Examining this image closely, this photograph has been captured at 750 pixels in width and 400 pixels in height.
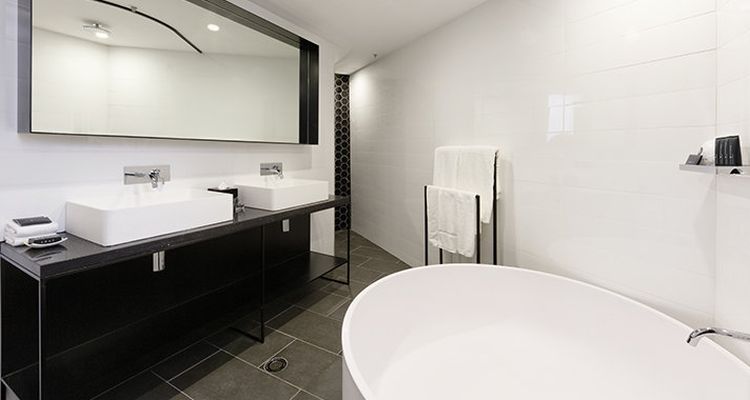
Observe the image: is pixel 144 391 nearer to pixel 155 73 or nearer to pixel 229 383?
pixel 229 383

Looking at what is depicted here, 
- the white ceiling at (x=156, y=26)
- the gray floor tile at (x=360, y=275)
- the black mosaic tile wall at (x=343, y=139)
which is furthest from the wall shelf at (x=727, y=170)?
the black mosaic tile wall at (x=343, y=139)

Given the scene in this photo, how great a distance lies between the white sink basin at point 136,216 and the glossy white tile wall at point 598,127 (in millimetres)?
1914

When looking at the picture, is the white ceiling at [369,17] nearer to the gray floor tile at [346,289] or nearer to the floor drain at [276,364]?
the gray floor tile at [346,289]

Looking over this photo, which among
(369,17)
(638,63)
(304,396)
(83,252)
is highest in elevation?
(369,17)

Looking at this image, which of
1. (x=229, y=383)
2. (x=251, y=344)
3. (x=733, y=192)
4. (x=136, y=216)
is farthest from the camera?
(x=251, y=344)

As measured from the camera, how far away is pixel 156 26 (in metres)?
1.94

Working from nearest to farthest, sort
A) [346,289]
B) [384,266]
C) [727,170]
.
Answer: [727,170] < [346,289] < [384,266]

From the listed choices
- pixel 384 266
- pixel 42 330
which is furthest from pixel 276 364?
pixel 384 266

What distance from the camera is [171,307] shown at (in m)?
2.04

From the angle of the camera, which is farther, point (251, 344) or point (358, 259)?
point (358, 259)

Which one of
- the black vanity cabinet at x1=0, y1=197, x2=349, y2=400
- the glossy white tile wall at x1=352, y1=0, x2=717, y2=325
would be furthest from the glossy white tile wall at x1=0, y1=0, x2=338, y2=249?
the glossy white tile wall at x1=352, y1=0, x2=717, y2=325

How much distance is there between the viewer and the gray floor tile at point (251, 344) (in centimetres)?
202

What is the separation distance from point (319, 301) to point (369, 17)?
2.42 metres

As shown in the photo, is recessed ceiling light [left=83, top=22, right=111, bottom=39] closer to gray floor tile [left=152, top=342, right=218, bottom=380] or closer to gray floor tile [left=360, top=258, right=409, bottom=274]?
gray floor tile [left=152, top=342, right=218, bottom=380]
